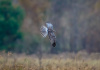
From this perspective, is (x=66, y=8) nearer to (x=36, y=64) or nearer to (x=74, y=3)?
(x=74, y=3)

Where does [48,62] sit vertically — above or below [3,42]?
below

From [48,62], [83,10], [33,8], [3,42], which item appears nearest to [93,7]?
[83,10]

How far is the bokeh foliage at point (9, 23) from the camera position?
27397mm

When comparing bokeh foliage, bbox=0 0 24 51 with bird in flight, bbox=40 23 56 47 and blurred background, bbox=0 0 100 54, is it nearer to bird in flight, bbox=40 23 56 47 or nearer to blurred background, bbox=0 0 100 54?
blurred background, bbox=0 0 100 54

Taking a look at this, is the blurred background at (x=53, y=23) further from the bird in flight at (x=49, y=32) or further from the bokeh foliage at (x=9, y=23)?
the bird in flight at (x=49, y=32)

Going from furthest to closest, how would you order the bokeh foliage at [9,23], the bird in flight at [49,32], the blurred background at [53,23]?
the blurred background at [53,23] → the bokeh foliage at [9,23] → the bird in flight at [49,32]

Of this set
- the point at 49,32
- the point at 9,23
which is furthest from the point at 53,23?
the point at 49,32

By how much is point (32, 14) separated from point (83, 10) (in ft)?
17.0

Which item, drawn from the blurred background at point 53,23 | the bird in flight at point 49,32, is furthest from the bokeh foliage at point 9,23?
the bird in flight at point 49,32

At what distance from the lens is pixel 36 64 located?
12461 mm

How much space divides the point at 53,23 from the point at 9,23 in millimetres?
4475

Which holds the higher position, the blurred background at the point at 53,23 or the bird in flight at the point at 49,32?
the blurred background at the point at 53,23

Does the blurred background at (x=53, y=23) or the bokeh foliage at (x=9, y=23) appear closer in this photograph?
the bokeh foliage at (x=9, y=23)

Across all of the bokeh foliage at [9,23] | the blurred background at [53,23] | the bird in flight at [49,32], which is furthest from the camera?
the blurred background at [53,23]
